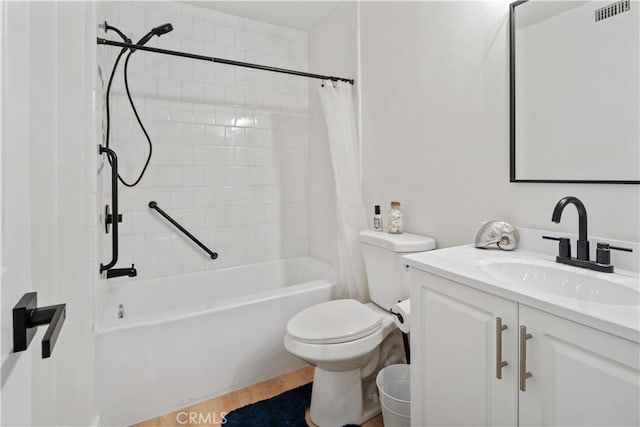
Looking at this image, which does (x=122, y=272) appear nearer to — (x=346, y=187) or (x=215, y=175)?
(x=215, y=175)

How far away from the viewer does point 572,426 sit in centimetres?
76

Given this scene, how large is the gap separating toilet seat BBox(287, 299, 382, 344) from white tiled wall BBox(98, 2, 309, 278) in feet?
3.93

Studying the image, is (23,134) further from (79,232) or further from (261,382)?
(261,382)

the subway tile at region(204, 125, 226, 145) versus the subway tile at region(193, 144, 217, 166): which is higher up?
the subway tile at region(204, 125, 226, 145)

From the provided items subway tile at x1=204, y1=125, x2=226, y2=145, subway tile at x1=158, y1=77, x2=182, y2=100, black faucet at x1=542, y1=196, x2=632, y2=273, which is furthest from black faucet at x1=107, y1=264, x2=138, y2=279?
black faucet at x1=542, y1=196, x2=632, y2=273

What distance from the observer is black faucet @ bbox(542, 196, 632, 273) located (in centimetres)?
101

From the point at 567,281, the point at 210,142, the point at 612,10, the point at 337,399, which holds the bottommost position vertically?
the point at 337,399

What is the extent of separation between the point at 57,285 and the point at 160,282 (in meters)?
1.02

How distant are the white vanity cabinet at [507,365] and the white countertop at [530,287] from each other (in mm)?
23

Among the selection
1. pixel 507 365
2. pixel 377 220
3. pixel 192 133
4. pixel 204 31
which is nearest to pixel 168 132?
pixel 192 133

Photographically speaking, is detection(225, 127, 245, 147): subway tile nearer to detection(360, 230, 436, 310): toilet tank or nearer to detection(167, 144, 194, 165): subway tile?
detection(167, 144, 194, 165): subway tile

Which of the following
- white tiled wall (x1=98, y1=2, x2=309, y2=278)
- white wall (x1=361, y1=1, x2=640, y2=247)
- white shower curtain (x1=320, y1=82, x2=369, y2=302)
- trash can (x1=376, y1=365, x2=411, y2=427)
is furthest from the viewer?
white tiled wall (x1=98, y1=2, x2=309, y2=278)
